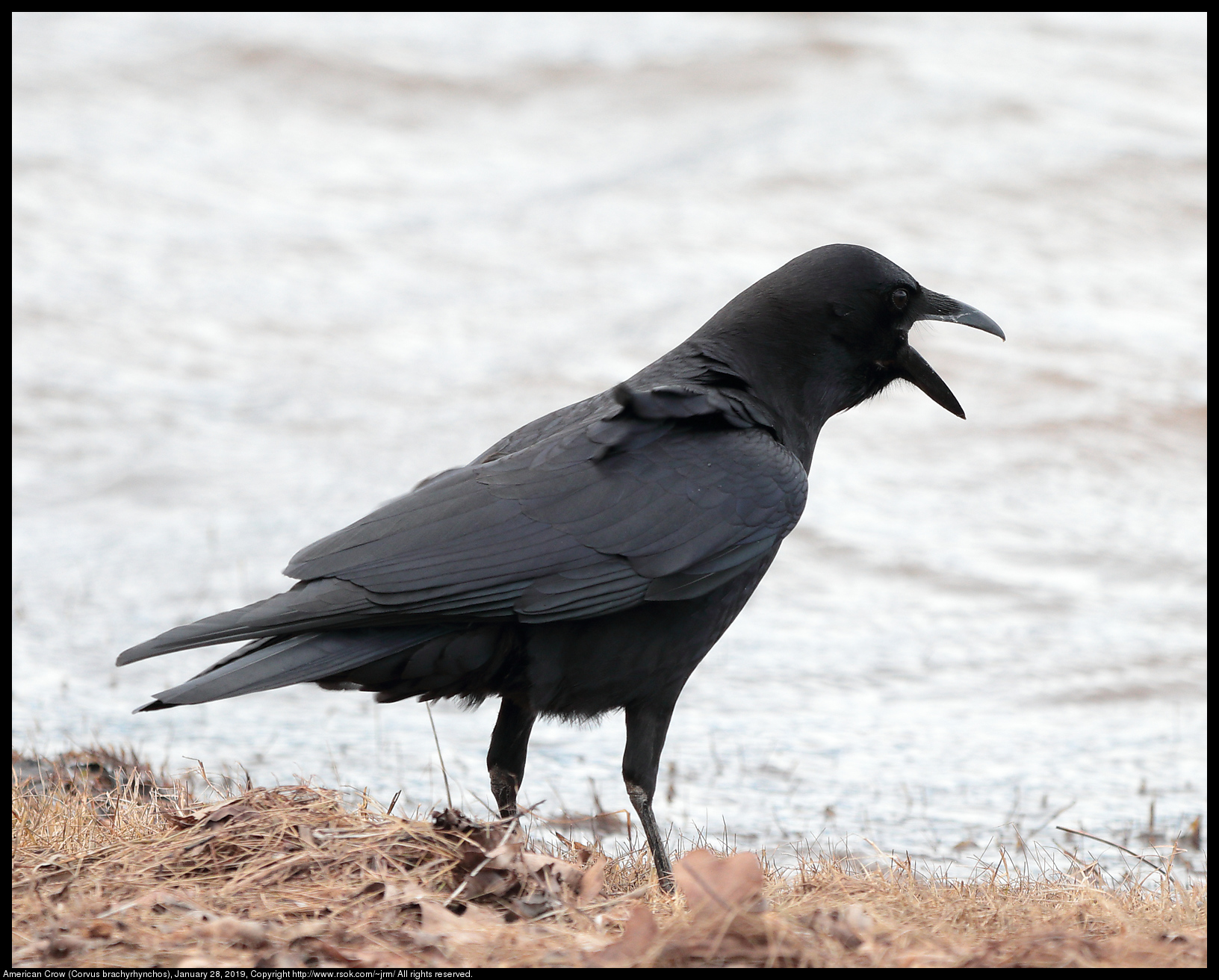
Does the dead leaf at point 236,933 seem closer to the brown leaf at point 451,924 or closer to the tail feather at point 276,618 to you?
the brown leaf at point 451,924

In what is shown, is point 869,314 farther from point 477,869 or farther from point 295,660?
point 477,869

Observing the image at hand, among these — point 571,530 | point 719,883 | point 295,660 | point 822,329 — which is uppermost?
point 822,329

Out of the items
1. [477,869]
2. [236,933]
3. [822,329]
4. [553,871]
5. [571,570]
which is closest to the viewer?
[236,933]

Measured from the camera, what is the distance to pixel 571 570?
12.4ft

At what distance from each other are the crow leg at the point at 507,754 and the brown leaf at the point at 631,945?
132 centimetres

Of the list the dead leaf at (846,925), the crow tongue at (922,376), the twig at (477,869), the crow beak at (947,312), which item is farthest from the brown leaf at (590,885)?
the crow beak at (947,312)

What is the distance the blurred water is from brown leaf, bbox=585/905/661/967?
213 centimetres

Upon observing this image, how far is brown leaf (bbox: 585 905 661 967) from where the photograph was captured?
8.86ft

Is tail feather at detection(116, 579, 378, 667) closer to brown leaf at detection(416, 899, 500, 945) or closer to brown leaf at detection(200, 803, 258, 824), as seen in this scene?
brown leaf at detection(200, 803, 258, 824)

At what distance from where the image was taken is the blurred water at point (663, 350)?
6152 mm

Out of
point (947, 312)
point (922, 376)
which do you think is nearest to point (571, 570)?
point (922, 376)

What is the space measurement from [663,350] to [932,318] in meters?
7.27

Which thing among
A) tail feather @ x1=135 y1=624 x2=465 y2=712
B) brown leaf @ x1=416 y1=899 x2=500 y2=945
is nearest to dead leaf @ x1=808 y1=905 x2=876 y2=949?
brown leaf @ x1=416 y1=899 x2=500 y2=945

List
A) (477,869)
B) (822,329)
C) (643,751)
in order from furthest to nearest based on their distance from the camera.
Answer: (822,329) → (643,751) → (477,869)
